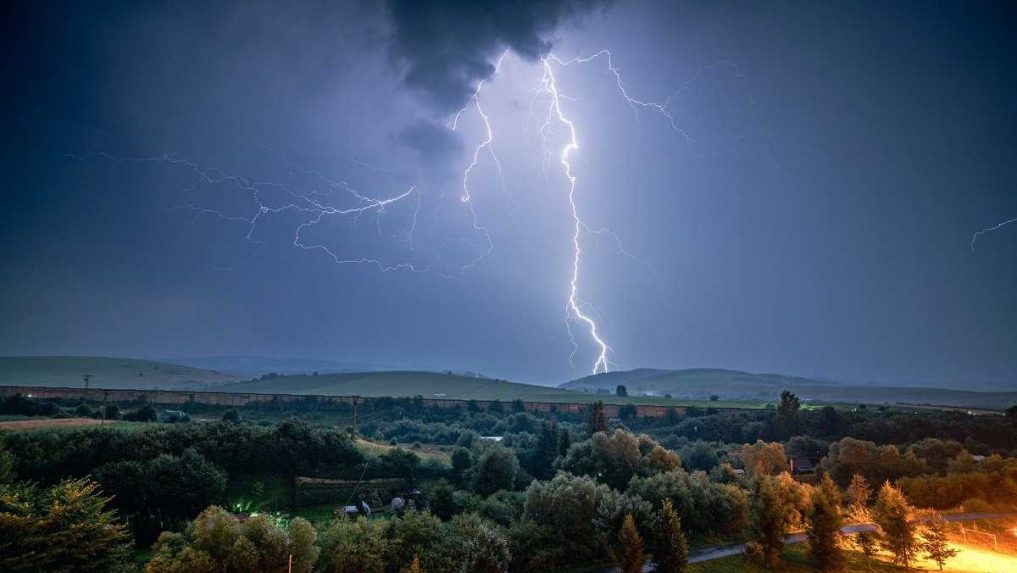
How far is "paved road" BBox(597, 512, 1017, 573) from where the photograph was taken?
30.5 meters

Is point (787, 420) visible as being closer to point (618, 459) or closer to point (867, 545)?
point (618, 459)

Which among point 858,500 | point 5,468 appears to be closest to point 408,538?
point 5,468

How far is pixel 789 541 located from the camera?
34.4 metres

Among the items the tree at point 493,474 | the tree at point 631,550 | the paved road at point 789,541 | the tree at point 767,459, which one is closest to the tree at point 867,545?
the paved road at point 789,541

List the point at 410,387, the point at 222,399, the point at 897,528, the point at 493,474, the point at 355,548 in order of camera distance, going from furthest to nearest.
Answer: the point at 410,387 < the point at 222,399 < the point at 493,474 < the point at 897,528 < the point at 355,548

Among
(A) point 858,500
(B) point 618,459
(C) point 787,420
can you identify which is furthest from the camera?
(C) point 787,420

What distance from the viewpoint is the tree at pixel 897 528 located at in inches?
1153

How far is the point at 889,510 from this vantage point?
3005cm

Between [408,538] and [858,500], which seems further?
[858,500]

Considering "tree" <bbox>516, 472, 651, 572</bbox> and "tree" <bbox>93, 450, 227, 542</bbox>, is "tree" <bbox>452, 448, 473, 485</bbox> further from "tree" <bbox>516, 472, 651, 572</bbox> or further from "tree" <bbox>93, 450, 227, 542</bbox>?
"tree" <bbox>93, 450, 227, 542</bbox>

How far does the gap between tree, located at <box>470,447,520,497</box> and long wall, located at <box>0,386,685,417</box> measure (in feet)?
191

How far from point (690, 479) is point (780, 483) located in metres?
6.36

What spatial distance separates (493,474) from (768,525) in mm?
24972

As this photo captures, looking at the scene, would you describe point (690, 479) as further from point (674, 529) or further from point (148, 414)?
point (148, 414)
